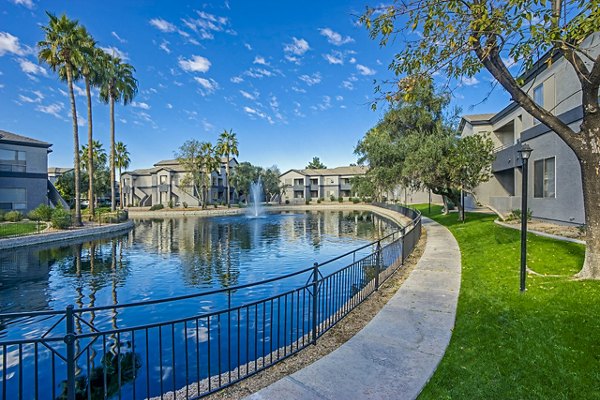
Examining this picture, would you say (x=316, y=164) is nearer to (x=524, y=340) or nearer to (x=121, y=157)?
(x=121, y=157)

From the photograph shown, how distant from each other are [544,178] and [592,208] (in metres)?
12.8

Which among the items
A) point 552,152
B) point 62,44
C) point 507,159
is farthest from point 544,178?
point 62,44

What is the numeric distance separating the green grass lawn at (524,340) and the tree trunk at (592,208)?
1.30 ft

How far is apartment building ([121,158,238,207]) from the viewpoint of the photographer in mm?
59875

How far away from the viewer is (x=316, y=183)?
7875 cm

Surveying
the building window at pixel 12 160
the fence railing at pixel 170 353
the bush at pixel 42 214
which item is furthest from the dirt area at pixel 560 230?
the building window at pixel 12 160

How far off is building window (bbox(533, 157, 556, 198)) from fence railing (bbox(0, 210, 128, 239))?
95.3 ft

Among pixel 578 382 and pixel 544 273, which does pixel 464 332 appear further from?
pixel 544 273

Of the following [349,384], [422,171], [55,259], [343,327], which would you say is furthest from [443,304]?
[55,259]

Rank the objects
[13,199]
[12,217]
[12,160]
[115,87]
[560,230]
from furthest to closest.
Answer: [115,87]
[13,199]
[12,160]
[12,217]
[560,230]

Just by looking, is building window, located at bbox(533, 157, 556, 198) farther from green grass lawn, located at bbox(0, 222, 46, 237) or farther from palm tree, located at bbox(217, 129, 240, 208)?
palm tree, located at bbox(217, 129, 240, 208)

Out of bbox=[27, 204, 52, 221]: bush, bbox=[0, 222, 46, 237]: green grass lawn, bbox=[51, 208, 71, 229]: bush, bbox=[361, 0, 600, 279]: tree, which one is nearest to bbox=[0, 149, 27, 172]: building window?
bbox=[27, 204, 52, 221]: bush

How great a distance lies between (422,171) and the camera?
782 inches

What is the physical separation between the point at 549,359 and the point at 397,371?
81.3 inches
